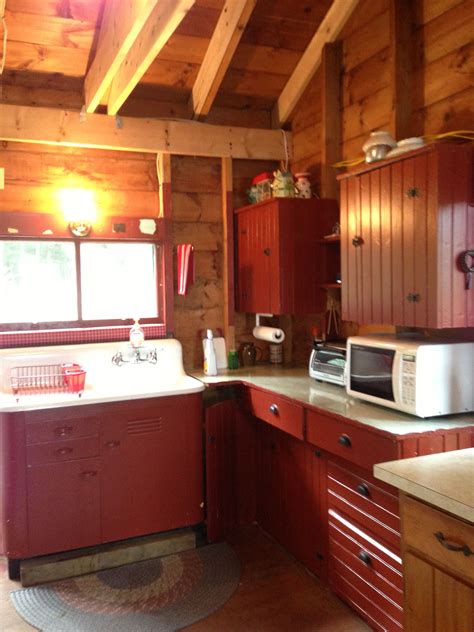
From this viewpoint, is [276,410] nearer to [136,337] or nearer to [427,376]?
[427,376]

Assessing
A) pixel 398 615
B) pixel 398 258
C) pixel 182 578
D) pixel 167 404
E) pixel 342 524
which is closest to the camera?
pixel 398 615

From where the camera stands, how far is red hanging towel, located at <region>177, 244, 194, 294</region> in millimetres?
3309

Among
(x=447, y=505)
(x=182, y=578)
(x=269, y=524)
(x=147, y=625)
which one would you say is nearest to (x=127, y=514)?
(x=182, y=578)

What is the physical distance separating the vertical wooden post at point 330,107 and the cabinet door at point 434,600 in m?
2.18

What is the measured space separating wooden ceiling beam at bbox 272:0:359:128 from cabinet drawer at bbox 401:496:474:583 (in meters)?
2.58

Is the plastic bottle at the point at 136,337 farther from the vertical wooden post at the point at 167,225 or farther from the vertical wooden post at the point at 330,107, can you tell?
the vertical wooden post at the point at 330,107

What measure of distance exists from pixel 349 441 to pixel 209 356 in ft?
4.32

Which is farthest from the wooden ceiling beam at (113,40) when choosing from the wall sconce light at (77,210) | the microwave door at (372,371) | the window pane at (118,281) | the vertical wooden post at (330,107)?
the microwave door at (372,371)

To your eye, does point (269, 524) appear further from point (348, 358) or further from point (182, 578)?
point (348, 358)

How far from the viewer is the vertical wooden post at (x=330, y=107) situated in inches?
123

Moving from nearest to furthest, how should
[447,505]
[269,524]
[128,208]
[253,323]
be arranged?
[447,505], [269,524], [128,208], [253,323]

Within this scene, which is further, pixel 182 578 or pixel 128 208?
pixel 128 208

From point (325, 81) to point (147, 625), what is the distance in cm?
286

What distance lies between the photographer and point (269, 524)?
3053 mm
